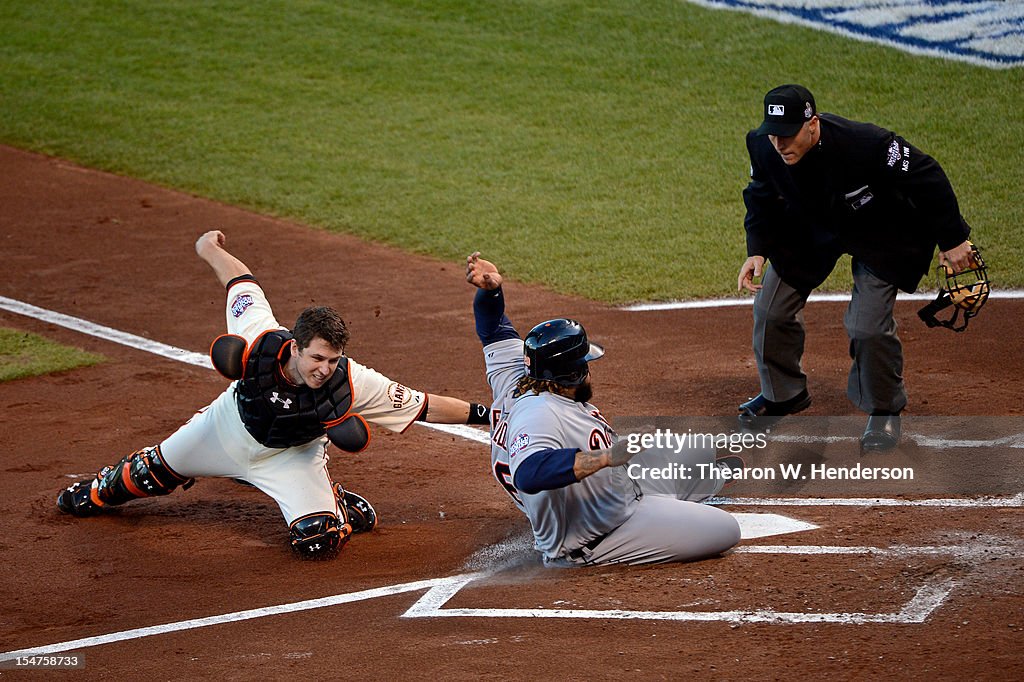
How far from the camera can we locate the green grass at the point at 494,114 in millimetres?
11016

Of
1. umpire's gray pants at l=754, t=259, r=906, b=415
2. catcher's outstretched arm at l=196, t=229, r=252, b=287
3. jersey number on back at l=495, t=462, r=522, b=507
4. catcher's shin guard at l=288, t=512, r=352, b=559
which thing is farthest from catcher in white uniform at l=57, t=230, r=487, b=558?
umpire's gray pants at l=754, t=259, r=906, b=415

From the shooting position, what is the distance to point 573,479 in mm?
4523

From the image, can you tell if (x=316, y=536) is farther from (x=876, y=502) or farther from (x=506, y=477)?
(x=876, y=502)

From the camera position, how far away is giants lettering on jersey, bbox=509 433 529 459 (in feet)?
15.5

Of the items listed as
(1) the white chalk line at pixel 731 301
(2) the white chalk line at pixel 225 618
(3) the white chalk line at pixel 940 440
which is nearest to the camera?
(2) the white chalk line at pixel 225 618

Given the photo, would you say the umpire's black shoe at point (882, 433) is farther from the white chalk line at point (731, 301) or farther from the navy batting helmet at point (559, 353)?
the white chalk line at point (731, 301)

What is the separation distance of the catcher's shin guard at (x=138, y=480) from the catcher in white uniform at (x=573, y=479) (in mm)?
1610

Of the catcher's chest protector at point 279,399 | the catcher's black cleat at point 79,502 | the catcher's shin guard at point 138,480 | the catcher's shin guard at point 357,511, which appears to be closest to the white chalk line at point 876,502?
the catcher's shin guard at point 357,511

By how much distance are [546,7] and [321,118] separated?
153 inches

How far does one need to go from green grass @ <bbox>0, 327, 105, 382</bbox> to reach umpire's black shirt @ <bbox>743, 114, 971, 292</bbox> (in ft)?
15.7

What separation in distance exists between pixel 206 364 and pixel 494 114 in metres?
6.69

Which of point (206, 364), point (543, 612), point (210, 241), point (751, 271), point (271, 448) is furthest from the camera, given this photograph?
point (206, 364)

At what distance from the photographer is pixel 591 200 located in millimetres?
11852

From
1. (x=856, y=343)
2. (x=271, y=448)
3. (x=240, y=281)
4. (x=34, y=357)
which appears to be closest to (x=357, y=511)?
(x=271, y=448)
